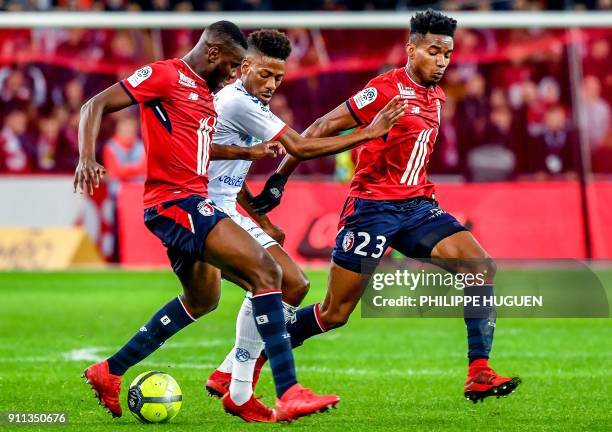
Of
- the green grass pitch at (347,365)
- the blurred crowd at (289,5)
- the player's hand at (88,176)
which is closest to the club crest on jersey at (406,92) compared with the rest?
the green grass pitch at (347,365)

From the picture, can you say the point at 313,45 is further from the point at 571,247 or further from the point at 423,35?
the point at 423,35

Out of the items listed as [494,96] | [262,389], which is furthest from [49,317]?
[494,96]

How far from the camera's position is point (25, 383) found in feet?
29.4

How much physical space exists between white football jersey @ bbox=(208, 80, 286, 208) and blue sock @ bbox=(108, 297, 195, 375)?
881mm

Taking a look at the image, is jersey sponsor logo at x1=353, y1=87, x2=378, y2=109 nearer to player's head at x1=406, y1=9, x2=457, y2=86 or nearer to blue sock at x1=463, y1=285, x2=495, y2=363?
player's head at x1=406, y1=9, x2=457, y2=86

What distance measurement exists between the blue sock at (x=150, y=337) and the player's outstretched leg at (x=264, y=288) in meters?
0.74

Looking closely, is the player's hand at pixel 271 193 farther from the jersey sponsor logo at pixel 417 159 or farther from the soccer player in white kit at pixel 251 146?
the jersey sponsor logo at pixel 417 159

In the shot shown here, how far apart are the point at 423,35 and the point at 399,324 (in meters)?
5.49

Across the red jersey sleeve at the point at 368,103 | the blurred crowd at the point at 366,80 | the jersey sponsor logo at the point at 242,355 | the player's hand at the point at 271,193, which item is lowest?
the blurred crowd at the point at 366,80

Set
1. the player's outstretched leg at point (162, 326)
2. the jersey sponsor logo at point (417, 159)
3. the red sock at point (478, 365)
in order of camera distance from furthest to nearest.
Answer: the jersey sponsor logo at point (417, 159) < the red sock at point (478, 365) < the player's outstretched leg at point (162, 326)

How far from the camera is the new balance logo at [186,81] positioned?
7.48m

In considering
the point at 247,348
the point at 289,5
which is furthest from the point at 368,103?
the point at 289,5

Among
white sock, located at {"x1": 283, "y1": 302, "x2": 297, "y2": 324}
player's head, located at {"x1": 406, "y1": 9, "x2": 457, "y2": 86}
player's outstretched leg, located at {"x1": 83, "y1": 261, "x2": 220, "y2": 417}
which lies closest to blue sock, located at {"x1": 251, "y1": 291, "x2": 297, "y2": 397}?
player's outstretched leg, located at {"x1": 83, "y1": 261, "x2": 220, "y2": 417}

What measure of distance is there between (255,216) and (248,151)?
97 cm
